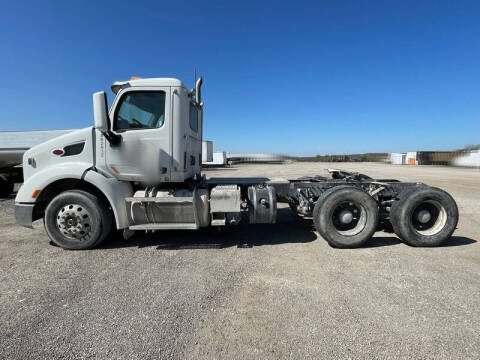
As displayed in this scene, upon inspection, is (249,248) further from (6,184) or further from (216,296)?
(6,184)

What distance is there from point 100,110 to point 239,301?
330cm

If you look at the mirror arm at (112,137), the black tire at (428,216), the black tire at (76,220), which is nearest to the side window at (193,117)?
the mirror arm at (112,137)

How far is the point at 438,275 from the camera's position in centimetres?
317

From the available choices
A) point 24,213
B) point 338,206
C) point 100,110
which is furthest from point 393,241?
point 24,213

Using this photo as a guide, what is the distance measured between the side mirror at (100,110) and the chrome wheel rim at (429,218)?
552 cm

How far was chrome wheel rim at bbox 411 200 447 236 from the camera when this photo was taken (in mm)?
4258

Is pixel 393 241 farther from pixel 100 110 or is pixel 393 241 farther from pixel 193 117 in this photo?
pixel 100 110

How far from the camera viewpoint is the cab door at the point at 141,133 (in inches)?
159

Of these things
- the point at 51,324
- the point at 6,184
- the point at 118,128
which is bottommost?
the point at 51,324

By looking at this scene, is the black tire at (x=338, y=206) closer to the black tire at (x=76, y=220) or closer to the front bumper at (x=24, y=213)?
the black tire at (x=76, y=220)

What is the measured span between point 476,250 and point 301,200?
3038mm

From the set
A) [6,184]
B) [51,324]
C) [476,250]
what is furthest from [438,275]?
[6,184]

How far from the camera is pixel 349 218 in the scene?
13.9 feet

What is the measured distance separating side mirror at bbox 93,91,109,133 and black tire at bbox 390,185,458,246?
204 inches
